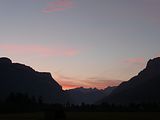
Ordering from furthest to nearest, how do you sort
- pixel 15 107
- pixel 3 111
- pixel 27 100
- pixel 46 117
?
pixel 27 100, pixel 15 107, pixel 3 111, pixel 46 117

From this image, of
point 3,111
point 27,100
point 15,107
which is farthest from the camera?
point 27,100

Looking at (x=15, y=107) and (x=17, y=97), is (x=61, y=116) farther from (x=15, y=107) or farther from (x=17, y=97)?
(x=17, y=97)

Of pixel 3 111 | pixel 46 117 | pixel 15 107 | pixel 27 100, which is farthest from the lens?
pixel 27 100

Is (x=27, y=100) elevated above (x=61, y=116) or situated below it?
above

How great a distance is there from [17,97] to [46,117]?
107 metres

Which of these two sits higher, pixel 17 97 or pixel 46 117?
pixel 17 97

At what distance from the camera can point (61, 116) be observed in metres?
55.6

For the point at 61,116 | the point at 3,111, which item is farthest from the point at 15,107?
the point at 61,116

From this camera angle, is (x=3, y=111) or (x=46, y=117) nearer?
(x=46, y=117)

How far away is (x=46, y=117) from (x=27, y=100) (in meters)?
104

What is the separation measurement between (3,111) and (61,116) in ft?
192

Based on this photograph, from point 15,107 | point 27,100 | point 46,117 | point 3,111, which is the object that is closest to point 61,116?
point 46,117

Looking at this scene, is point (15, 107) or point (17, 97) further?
point (17, 97)

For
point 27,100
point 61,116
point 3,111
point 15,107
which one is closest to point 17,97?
point 27,100
